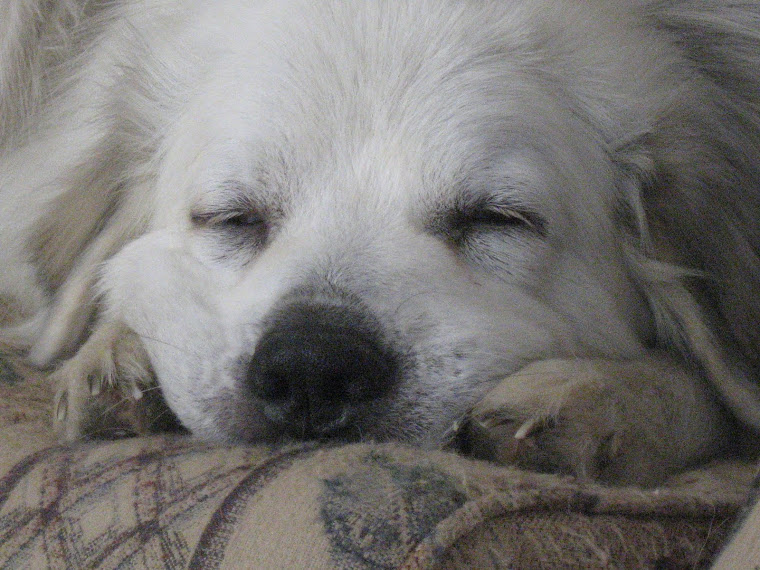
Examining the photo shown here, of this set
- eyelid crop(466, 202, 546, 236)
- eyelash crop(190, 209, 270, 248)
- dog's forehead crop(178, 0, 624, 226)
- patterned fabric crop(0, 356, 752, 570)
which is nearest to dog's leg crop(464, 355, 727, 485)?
patterned fabric crop(0, 356, 752, 570)

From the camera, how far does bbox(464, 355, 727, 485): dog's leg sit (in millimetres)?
1195

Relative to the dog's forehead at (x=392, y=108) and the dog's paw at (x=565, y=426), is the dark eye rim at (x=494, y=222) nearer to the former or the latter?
the dog's forehead at (x=392, y=108)

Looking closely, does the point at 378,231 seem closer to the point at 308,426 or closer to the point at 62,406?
the point at 308,426

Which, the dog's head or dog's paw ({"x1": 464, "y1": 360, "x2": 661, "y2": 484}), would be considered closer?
dog's paw ({"x1": 464, "y1": 360, "x2": 661, "y2": 484})

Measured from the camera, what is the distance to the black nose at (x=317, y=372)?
1241mm

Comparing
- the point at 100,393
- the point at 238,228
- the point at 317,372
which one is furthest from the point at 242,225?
the point at 317,372

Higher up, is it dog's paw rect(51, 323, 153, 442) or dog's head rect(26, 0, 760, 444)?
dog's head rect(26, 0, 760, 444)

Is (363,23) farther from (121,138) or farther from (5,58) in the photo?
(5,58)

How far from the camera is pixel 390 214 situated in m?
1.51

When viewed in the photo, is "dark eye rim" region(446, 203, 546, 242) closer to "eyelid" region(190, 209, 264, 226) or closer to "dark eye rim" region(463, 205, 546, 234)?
"dark eye rim" region(463, 205, 546, 234)

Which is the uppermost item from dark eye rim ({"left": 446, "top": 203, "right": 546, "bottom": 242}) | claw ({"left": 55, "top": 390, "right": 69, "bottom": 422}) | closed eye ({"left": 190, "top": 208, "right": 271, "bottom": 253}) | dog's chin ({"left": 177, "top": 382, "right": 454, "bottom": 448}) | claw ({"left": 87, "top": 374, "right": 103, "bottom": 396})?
dark eye rim ({"left": 446, "top": 203, "right": 546, "bottom": 242})

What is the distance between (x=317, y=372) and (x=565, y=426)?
0.35m

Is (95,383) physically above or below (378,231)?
below

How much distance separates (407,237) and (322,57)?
1.25ft
